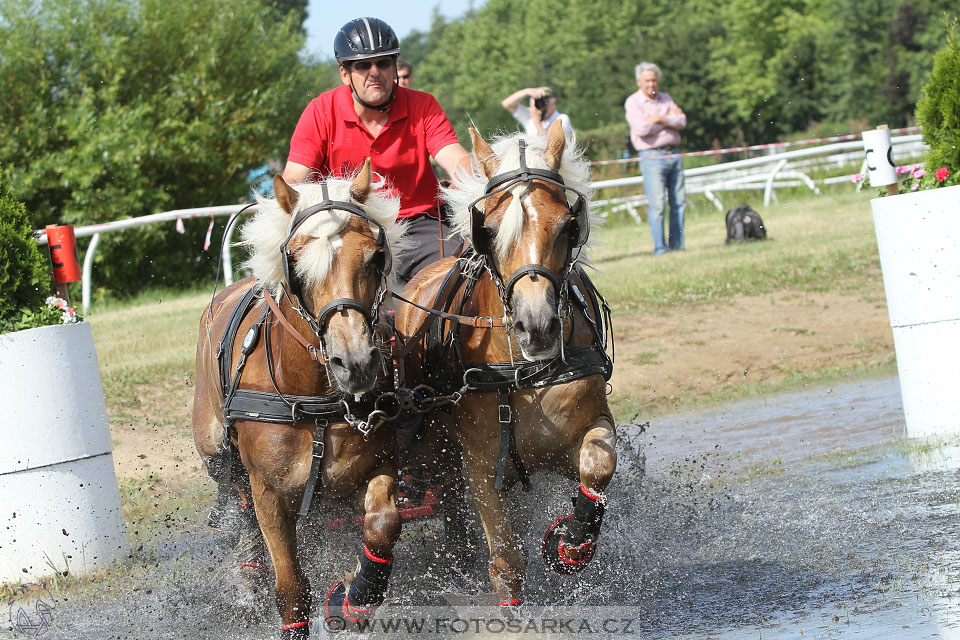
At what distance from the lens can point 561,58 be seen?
64.4 metres

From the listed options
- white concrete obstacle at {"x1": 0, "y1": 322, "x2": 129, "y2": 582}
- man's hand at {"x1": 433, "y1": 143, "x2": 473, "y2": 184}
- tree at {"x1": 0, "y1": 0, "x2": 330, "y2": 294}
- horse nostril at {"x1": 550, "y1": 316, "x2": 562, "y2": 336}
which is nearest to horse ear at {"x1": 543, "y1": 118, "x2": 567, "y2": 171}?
horse nostril at {"x1": 550, "y1": 316, "x2": 562, "y2": 336}

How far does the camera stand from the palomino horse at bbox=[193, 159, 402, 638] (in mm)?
4172

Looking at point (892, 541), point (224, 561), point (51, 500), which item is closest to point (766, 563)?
point (892, 541)

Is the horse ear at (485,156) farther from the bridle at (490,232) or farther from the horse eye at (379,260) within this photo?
the horse eye at (379,260)

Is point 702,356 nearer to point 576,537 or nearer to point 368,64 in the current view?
point 368,64

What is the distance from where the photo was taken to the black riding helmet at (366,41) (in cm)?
544

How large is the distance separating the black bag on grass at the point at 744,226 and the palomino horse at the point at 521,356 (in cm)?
996

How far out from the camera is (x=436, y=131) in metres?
5.80

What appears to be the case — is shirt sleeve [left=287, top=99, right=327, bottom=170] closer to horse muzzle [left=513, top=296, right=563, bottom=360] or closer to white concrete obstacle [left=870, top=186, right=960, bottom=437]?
horse muzzle [left=513, top=296, right=563, bottom=360]

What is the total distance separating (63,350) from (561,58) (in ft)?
198

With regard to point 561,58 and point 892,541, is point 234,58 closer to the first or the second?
point 892,541

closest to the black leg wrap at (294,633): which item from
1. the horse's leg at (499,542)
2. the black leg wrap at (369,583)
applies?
the black leg wrap at (369,583)
